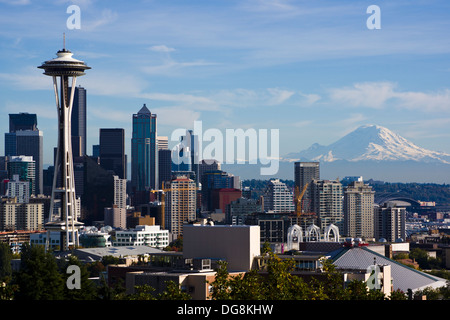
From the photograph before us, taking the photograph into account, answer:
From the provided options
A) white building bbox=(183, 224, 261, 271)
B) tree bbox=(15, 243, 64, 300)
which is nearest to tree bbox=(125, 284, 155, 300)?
tree bbox=(15, 243, 64, 300)

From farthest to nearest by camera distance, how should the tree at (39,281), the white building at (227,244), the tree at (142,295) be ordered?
1. the white building at (227,244)
2. the tree at (39,281)
3. the tree at (142,295)

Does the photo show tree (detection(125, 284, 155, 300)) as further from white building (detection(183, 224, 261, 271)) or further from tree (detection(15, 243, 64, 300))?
white building (detection(183, 224, 261, 271))

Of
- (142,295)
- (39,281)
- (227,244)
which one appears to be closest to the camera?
(142,295)

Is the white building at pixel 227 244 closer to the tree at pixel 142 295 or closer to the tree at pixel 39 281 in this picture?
the tree at pixel 39 281

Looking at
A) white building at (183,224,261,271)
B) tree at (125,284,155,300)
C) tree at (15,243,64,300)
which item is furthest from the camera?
white building at (183,224,261,271)

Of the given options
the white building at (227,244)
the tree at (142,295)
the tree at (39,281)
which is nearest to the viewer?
the tree at (142,295)

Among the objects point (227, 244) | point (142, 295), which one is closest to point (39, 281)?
point (142, 295)

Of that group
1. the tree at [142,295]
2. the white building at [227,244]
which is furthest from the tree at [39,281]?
the white building at [227,244]

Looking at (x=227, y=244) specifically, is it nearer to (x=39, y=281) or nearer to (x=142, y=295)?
(x=39, y=281)
